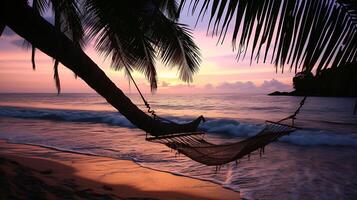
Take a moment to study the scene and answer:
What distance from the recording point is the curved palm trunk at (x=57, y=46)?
5.80 feet

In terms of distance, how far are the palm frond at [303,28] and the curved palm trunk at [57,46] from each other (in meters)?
1.21

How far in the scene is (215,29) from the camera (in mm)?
901

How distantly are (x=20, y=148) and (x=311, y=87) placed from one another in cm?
674

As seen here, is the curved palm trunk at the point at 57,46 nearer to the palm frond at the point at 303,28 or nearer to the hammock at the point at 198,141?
the hammock at the point at 198,141

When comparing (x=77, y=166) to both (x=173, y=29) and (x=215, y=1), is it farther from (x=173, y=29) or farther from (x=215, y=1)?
(x=215, y=1)

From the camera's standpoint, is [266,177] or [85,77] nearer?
[85,77]

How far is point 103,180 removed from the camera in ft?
14.3

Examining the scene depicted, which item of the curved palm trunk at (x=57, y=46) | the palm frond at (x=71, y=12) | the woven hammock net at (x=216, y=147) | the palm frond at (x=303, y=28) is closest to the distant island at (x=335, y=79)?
the palm frond at (x=303, y=28)

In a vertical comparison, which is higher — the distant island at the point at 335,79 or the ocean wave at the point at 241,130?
the distant island at the point at 335,79

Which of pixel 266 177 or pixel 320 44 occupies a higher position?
pixel 320 44

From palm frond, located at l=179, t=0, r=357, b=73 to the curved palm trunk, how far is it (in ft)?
3.97

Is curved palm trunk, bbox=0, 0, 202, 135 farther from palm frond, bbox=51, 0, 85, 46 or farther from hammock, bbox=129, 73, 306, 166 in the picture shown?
palm frond, bbox=51, 0, 85, 46

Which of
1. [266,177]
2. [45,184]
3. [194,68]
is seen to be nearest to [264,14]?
[45,184]

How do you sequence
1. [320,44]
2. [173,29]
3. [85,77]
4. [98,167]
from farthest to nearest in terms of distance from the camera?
1. [98,167]
2. [173,29]
3. [85,77]
4. [320,44]
